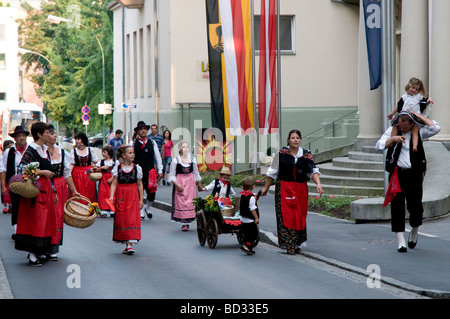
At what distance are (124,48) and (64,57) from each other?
70.0ft

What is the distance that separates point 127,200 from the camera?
13.0 metres

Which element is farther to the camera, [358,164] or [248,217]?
[358,164]

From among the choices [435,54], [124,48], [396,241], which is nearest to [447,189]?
[396,241]

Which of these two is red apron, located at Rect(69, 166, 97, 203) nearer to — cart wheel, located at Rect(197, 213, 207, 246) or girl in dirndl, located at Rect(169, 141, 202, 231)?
girl in dirndl, located at Rect(169, 141, 202, 231)

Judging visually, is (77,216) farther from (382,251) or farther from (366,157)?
(366,157)

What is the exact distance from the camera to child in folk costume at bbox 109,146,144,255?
12.8 m

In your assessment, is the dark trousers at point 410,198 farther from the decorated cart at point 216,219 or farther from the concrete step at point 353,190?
the concrete step at point 353,190

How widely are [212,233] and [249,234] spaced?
35.9 inches

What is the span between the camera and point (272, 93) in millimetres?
23562

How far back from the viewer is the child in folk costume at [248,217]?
1254 centimetres

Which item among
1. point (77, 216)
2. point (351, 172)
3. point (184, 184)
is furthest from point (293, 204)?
point (351, 172)

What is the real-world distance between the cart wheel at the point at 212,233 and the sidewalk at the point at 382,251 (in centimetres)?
96

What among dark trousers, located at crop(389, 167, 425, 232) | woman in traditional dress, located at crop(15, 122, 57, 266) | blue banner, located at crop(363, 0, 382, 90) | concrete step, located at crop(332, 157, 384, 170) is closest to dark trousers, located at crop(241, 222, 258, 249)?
dark trousers, located at crop(389, 167, 425, 232)

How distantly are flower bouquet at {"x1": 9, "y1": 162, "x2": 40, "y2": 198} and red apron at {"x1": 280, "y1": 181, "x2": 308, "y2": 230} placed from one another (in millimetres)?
3239
